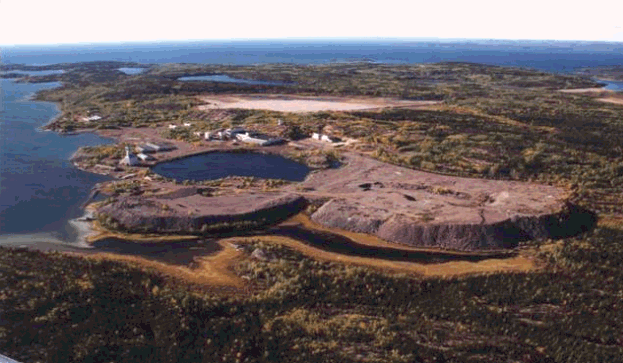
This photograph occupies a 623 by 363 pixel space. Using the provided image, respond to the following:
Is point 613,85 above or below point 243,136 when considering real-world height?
above

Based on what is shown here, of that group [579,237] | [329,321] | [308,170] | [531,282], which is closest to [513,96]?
[308,170]

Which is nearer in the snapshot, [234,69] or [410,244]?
[410,244]

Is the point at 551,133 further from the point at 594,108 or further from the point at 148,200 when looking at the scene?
the point at 148,200

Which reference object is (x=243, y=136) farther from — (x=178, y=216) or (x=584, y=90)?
(x=584, y=90)

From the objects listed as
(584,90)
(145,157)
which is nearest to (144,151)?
(145,157)

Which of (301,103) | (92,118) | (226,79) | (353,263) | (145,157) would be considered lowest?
(353,263)

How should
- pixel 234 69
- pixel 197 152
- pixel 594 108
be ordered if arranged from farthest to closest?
pixel 234 69 < pixel 594 108 < pixel 197 152

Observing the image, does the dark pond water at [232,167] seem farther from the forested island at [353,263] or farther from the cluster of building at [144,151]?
the cluster of building at [144,151]

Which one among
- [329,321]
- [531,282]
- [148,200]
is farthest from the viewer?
[148,200]
